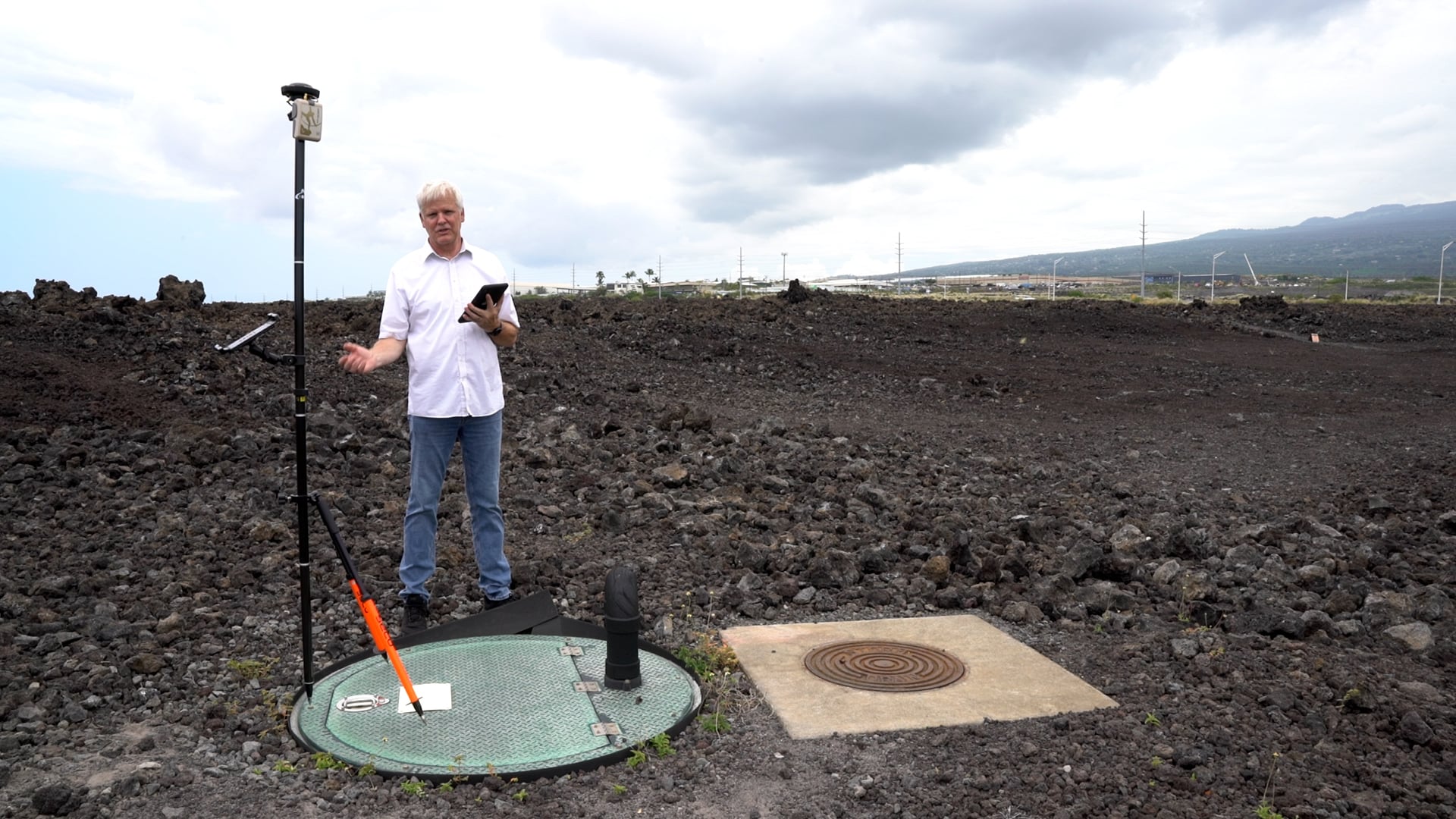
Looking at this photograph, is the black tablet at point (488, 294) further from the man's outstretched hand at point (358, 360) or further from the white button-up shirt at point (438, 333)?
the man's outstretched hand at point (358, 360)

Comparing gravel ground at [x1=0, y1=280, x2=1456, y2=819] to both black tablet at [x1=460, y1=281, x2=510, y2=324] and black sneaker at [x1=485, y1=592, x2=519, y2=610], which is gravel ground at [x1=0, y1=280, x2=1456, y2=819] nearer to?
black sneaker at [x1=485, y1=592, x2=519, y2=610]

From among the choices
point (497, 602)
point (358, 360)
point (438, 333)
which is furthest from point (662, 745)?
point (438, 333)

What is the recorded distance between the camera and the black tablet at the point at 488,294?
4.34 metres

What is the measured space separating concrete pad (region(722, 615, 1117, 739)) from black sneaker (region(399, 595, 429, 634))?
136 cm

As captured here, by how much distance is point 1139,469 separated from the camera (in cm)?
901

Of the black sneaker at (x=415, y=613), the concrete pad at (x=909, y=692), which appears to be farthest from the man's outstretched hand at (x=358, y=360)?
the concrete pad at (x=909, y=692)

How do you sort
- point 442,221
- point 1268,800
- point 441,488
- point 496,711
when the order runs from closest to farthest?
point 1268,800 < point 496,711 < point 442,221 < point 441,488

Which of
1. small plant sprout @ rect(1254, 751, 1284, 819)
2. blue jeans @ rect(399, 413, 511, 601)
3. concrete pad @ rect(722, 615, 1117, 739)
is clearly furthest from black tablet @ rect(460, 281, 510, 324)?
small plant sprout @ rect(1254, 751, 1284, 819)

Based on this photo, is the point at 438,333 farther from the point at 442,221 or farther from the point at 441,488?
the point at 441,488

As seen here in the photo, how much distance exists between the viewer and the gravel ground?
134 inches

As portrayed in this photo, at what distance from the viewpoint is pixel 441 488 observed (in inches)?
185

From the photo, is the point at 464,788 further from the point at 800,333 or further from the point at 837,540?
the point at 800,333

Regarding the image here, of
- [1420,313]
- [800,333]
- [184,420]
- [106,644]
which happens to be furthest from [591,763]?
[1420,313]

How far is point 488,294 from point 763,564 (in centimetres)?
222
